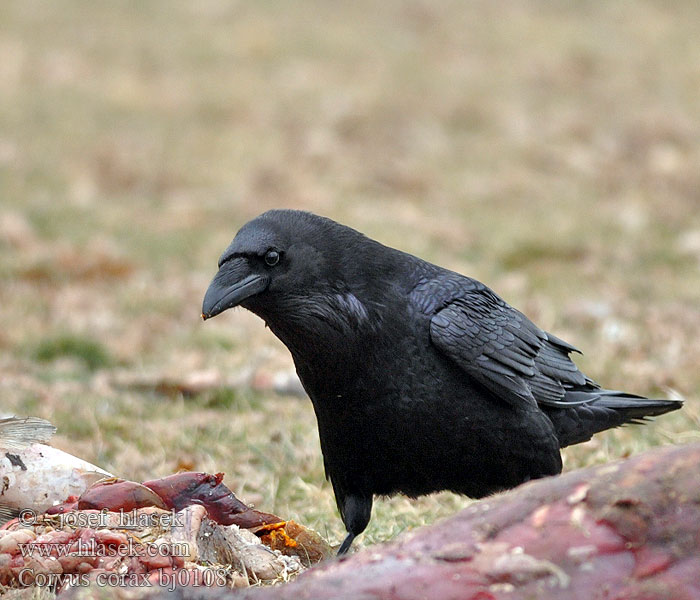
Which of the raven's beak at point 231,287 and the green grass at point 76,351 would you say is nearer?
the raven's beak at point 231,287

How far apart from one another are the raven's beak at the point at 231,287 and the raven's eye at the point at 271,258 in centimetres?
5

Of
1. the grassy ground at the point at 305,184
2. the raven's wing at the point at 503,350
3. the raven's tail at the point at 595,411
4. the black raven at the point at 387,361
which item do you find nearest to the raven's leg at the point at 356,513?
the black raven at the point at 387,361

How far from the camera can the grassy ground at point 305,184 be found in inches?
227

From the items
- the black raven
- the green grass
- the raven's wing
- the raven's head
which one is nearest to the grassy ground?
the green grass

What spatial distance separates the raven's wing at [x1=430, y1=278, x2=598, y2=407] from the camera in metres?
3.62

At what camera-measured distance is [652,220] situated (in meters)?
10.3

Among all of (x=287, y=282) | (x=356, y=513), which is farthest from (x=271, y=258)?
(x=356, y=513)

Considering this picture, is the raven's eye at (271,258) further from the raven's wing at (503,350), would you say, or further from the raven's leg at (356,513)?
the raven's leg at (356,513)

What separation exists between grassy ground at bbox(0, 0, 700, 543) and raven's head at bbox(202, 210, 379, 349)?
39.0 inches

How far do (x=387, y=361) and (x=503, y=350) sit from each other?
0.56 m

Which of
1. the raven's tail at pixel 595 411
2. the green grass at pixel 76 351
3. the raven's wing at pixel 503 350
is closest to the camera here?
the raven's wing at pixel 503 350

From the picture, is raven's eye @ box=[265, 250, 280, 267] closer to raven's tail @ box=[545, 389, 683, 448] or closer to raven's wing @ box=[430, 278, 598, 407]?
raven's wing @ box=[430, 278, 598, 407]

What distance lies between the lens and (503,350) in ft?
12.5

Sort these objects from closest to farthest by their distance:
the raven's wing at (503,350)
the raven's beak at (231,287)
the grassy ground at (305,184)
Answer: the raven's beak at (231,287) < the raven's wing at (503,350) < the grassy ground at (305,184)
